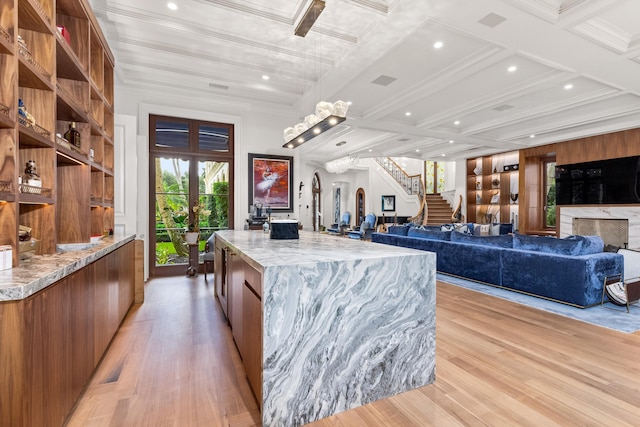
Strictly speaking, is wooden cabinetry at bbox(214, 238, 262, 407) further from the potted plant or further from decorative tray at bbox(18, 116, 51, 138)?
the potted plant

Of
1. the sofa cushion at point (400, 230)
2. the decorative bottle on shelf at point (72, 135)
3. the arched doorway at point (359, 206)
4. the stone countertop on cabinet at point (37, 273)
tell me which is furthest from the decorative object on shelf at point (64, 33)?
the arched doorway at point (359, 206)

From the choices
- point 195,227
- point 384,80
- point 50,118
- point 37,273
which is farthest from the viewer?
point 195,227

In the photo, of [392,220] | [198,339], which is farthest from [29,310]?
[392,220]

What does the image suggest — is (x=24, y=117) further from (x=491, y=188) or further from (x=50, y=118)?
(x=491, y=188)

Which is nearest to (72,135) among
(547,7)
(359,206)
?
(547,7)

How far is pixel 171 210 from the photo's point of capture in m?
5.77

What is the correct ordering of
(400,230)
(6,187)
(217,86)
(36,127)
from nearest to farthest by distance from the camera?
(6,187), (36,127), (217,86), (400,230)

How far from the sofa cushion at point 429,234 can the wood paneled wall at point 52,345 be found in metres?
5.00

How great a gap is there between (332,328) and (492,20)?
3352mm

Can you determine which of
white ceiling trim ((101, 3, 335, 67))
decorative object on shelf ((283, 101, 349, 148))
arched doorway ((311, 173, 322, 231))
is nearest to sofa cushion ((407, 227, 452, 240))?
decorative object on shelf ((283, 101, 349, 148))

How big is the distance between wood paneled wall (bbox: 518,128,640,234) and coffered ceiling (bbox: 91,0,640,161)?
0.38m

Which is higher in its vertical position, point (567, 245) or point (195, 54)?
point (195, 54)

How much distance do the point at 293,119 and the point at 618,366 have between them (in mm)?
5915

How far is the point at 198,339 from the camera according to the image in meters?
2.85
